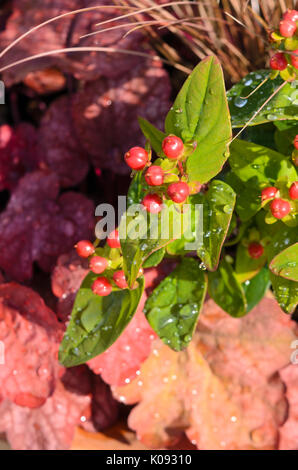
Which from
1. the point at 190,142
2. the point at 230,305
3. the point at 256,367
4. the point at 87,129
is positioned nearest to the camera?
the point at 190,142

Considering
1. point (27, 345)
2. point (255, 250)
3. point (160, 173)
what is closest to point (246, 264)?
→ point (255, 250)

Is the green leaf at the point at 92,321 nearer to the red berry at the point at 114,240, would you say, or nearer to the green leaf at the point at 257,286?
the red berry at the point at 114,240

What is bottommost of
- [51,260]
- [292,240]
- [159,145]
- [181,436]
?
[181,436]

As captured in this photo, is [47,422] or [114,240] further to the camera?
[47,422]

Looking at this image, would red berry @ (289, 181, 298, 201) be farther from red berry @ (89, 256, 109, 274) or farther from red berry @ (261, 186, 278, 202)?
red berry @ (89, 256, 109, 274)

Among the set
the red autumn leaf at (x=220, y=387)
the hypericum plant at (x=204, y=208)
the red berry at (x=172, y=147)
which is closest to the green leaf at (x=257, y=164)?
the hypericum plant at (x=204, y=208)

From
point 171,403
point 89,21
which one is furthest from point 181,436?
point 89,21

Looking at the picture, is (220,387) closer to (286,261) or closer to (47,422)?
(47,422)

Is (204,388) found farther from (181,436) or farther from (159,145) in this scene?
(159,145)
